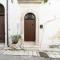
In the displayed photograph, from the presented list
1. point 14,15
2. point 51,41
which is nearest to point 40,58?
point 51,41

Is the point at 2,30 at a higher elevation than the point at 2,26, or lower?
lower

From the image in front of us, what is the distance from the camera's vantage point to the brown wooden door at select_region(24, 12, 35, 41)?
16281 millimetres

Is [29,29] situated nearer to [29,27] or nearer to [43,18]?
[29,27]

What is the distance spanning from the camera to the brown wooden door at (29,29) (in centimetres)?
1628

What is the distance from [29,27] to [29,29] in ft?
0.56

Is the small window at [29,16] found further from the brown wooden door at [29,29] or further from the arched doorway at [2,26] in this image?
the arched doorway at [2,26]

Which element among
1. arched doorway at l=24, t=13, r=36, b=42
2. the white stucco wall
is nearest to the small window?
arched doorway at l=24, t=13, r=36, b=42

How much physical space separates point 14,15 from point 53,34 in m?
3.55

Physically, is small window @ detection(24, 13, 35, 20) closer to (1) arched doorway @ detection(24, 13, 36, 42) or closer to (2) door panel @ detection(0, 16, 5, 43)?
(1) arched doorway @ detection(24, 13, 36, 42)

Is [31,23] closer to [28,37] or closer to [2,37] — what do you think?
[28,37]

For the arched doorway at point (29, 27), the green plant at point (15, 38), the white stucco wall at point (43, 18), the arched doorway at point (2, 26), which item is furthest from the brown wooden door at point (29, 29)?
the arched doorway at point (2, 26)

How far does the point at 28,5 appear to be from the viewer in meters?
15.8

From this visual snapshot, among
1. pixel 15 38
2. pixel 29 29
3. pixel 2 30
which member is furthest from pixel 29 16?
pixel 2 30

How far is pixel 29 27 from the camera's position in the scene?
16.3m
